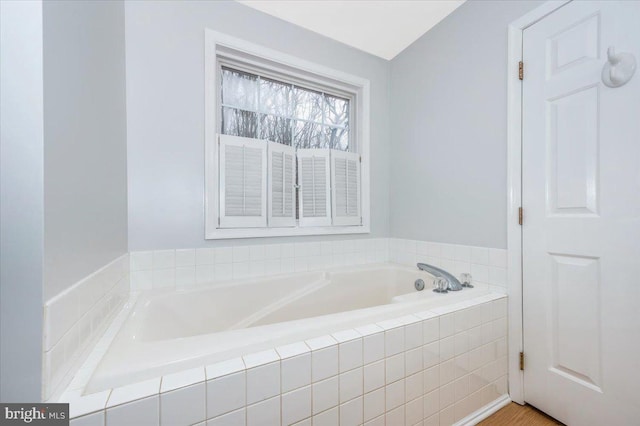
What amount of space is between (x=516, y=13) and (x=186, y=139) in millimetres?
2072

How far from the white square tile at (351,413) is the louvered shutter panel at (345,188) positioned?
1308mm

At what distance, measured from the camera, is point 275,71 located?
6.34 ft

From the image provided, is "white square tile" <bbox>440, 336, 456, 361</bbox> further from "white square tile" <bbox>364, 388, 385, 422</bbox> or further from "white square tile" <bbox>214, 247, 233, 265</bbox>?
"white square tile" <bbox>214, 247, 233, 265</bbox>

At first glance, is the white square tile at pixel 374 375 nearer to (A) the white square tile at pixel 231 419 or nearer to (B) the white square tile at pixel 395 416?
(B) the white square tile at pixel 395 416

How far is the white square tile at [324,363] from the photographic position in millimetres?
805

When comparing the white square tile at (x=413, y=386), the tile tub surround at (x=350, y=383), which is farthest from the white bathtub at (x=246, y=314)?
the white square tile at (x=413, y=386)

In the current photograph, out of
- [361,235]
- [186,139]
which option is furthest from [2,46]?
[361,235]

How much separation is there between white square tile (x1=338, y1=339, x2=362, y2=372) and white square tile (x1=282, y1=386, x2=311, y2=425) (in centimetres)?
14

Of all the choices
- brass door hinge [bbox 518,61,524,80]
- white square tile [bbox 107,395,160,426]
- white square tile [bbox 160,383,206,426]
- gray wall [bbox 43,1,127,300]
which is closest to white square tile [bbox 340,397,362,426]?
white square tile [bbox 160,383,206,426]

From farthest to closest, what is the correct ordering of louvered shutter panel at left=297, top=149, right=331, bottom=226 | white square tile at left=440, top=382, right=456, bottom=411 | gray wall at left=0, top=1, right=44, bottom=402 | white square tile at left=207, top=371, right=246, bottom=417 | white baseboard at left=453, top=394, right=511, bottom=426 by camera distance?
louvered shutter panel at left=297, top=149, right=331, bottom=226
white baseboard at left=453, top=394, right=511, bottom=426
white square tile at left=440, top=382, right=456, bottom=411
white square tile at left=207, top=371, right=246, bottom=417
gray wall at left=0, top=1, right=44, bottom=402

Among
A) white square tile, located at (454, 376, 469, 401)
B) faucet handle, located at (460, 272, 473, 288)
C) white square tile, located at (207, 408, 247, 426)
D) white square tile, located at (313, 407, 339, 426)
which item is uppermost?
faucet handle, located at (460, 272, 473, 288)

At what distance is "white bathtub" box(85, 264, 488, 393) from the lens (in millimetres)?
712

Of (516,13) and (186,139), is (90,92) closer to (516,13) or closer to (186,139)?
(186,139)

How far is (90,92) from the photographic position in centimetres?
92
